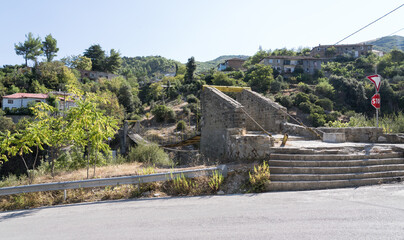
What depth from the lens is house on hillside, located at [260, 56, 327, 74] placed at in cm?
7012

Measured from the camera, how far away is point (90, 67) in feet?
227

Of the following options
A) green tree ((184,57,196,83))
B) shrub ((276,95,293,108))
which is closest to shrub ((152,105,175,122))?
green tree ((184,57,196,83))

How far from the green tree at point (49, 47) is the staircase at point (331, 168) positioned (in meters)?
77.7

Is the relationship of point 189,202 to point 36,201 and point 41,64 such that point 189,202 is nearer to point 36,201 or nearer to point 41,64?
point 36,201

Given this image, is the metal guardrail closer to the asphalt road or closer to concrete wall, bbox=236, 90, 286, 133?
the asphalt road

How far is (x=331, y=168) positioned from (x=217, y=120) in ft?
16.3

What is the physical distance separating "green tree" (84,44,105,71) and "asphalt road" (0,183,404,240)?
74.4 metres

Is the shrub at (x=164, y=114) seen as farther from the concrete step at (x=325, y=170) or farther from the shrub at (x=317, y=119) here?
the concrete step at (x=325, y=170)

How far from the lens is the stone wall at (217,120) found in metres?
9.30

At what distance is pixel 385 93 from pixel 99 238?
2224 inches

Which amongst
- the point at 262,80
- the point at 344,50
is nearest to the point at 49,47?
the point at 262,80

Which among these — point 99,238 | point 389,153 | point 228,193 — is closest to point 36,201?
point 99,238

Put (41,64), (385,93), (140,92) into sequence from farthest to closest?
(140,92) → (41,64) → (385,93)

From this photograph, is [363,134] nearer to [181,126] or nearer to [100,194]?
[100,194]
